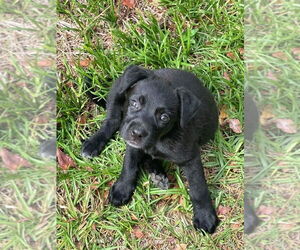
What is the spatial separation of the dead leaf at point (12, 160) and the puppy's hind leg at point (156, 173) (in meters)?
2.33

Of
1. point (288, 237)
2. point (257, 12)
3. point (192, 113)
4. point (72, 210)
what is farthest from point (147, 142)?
point (257, 12)

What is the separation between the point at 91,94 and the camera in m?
4.45

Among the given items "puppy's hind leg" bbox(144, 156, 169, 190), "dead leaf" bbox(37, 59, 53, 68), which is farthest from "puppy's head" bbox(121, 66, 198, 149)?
"dead leaf" bbox(37, 59, 53, 68)

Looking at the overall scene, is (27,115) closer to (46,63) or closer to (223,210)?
(46,63)

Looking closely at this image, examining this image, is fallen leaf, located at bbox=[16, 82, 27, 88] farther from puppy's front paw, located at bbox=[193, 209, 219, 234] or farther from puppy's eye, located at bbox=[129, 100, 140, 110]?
puppy's front paw, located at bbox=[193, 209, 219, 234]

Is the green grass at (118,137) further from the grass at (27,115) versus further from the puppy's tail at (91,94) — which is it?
the grass at (27,115)

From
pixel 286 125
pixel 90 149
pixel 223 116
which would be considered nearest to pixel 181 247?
pixel 90 149

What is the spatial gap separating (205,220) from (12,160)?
2.49 m

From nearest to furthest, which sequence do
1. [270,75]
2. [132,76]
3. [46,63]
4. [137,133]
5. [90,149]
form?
[46,63], [270,75], [137,133], [132,76], [90,149]

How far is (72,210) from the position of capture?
4113 millimetres

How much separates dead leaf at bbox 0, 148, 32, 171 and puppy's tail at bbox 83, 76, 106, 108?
2649 millimetres

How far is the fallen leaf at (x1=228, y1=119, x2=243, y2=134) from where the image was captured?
442 centimetres

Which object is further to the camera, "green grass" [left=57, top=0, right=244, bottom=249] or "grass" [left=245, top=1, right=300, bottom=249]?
"green grass" [left=57, top=0, right=244, bottom=249]

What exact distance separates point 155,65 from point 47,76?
292 centimetres
